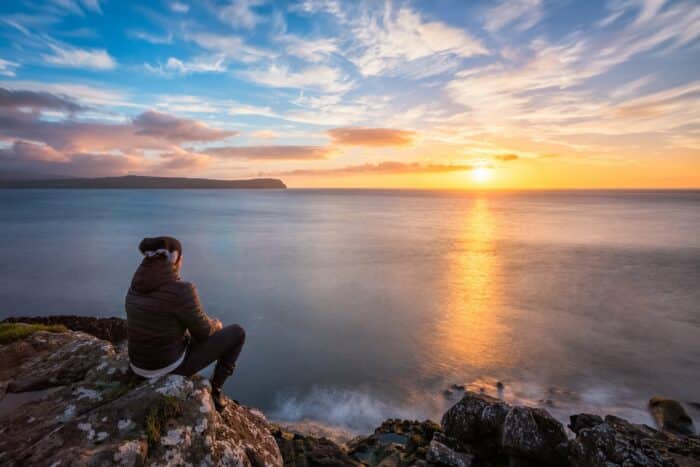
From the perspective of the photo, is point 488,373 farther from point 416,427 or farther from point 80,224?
point 80,224

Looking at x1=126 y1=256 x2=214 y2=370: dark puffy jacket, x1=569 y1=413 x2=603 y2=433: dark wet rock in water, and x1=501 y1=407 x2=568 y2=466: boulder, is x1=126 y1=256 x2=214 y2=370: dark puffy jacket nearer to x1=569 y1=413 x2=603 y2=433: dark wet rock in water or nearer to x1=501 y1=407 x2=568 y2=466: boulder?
x1=501 y1=407 x2=568 y2=466: boulder

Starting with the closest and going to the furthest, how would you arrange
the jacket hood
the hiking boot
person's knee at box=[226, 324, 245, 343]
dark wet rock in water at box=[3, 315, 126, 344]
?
the jacket hood
person's knee at box=[226, 324, 245, 343]
the hiking boot
dark wet rock in water at box=[3, 315, 126, 344]

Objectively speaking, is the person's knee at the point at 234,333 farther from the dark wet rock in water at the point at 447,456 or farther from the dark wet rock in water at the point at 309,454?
the dark wet rock in water at the point at 447,456

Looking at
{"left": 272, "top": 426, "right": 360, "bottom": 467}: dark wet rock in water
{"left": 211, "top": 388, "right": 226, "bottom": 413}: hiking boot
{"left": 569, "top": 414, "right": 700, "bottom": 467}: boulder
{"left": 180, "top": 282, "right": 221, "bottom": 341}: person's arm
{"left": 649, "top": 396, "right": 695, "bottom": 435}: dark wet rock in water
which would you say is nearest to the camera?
{"left": 180, "top": 282, "right": 221, "bottom": 341}: person's arm

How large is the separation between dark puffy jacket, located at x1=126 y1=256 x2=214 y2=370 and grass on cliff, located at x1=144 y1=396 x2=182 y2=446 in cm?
53

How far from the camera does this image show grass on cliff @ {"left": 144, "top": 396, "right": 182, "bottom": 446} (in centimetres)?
442

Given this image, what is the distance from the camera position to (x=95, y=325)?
15734mm

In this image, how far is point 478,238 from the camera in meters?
52.3

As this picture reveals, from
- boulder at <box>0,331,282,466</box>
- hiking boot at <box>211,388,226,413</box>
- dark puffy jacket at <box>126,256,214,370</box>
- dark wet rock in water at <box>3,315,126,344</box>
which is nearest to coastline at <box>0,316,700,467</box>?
boulder at <box>0,331,282,466</box>

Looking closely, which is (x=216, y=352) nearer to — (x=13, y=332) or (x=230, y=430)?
(x=230, y=430)

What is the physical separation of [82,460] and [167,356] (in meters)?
1.37

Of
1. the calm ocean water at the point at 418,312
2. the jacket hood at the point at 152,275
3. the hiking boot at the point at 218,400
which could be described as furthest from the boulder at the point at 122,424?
the calm ocean water at the point at 418,312

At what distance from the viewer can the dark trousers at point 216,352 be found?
5.21 metres

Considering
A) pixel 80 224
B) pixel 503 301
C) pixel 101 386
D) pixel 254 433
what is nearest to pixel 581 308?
pixel 503 301
